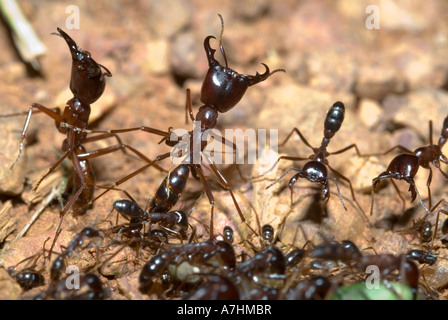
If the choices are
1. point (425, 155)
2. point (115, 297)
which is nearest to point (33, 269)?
point (115, 297)

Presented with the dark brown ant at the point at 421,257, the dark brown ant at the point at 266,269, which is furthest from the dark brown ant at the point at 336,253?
the dark brown ant at the point at 421,257

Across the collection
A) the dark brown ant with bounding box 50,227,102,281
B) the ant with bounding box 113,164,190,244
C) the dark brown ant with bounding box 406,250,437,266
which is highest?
the ant with bounding box 113,164,190,244

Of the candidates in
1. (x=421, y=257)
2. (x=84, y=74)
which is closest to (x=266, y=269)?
(x=421, y=257)

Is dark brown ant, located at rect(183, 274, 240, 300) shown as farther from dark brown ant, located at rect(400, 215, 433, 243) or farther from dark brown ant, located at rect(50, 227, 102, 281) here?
dark brown ant, located at rect(400, 215, 433, 243)

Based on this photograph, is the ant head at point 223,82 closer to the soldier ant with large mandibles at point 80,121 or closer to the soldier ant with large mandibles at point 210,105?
the soldier ant with large mandibles at point 210,105

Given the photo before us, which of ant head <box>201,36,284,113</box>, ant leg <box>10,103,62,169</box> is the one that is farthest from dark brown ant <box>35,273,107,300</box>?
ant head <box>201,36,284,113</box>

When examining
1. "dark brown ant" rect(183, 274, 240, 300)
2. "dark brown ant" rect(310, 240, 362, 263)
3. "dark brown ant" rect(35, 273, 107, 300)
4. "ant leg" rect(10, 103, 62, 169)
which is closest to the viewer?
"dark brown ant" rect(183, 274, 240, 300)

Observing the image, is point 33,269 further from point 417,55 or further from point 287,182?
point 417,55

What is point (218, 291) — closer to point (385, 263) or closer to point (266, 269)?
point (266, 269)
